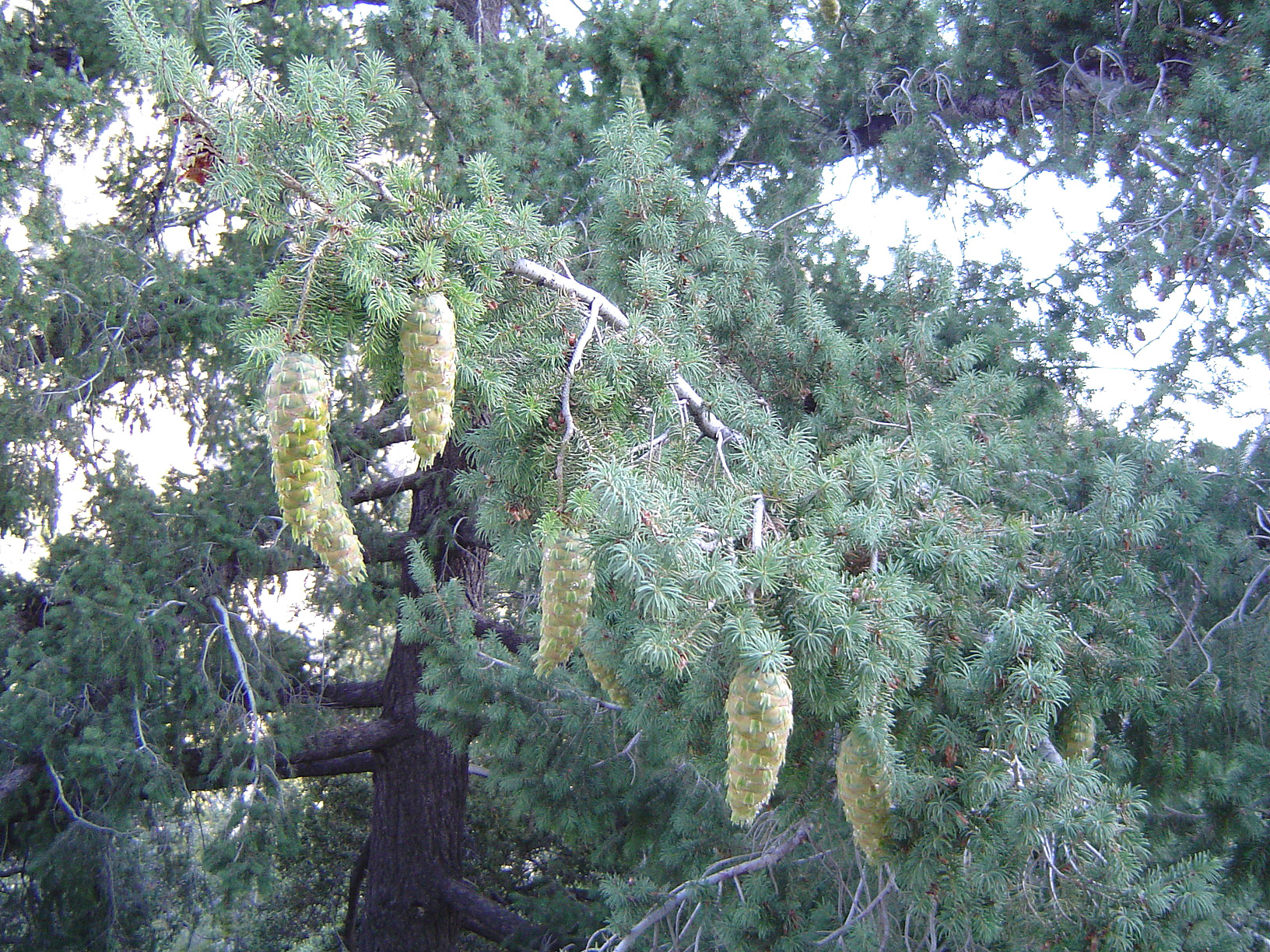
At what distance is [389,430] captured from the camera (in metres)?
7.36

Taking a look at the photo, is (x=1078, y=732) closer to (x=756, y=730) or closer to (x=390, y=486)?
(x=756, y=730)

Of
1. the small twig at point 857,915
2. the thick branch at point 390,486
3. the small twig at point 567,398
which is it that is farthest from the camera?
the thick branch at point 390,486

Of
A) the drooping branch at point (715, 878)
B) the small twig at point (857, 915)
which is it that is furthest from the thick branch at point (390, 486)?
the small twig at point (857, 915)

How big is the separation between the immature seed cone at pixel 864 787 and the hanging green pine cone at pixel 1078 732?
0.70 m

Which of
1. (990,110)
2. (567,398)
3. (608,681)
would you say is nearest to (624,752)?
(608,681)

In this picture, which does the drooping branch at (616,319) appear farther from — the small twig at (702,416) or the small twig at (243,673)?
the small twig at (243,673)

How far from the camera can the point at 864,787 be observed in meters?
2.18

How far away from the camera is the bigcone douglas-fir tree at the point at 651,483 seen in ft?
6.72

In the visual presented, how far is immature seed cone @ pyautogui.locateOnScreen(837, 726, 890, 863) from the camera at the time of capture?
83.4 inches

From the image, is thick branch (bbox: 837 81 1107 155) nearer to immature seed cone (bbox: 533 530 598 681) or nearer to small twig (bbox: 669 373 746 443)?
Result: small twig (bbox: 669 373 746 443)

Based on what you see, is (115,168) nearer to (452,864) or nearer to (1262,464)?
(452,864)

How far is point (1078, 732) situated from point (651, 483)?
58.0 inches

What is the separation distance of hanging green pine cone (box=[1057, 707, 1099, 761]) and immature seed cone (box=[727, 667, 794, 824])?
123 cm

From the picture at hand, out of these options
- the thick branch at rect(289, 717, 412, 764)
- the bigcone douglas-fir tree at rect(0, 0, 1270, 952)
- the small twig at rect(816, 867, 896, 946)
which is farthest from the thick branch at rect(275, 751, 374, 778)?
the small twig at rect(816, 867, 896, 946)
